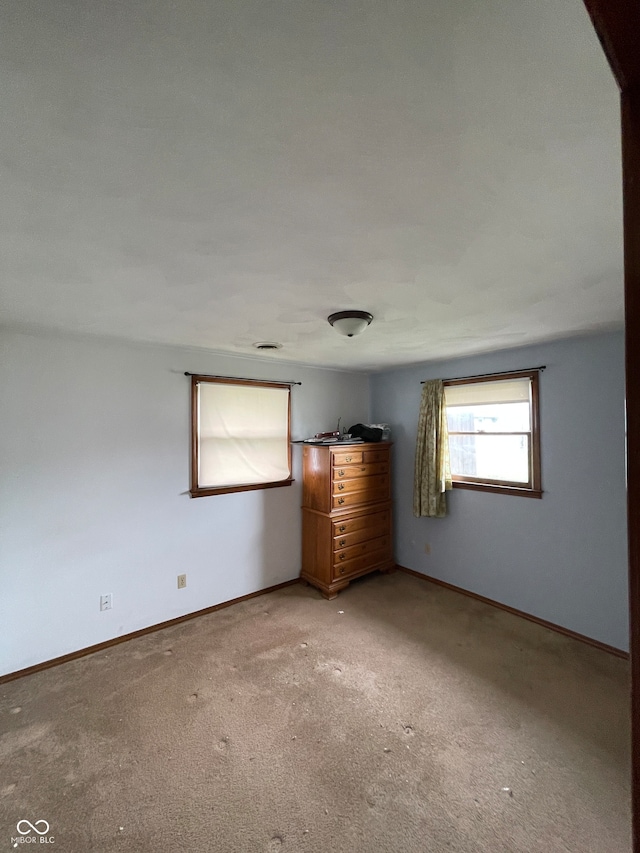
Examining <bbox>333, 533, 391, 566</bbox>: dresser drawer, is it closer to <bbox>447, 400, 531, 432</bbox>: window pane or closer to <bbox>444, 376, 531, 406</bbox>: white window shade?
<bbox>447, 400, 531, 432</bbox>: window pane

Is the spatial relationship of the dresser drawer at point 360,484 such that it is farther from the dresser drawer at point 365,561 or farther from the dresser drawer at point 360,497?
the dresser drawer at point 365,561

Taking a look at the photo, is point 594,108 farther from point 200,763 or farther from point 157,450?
point 157,450

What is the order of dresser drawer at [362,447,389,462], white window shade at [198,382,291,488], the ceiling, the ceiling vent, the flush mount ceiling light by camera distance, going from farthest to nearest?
1. dresser drawer at [362,447,389,462]
2. white window shade at [198,382,291,488]
3. the ceiling vent
4. the flush mount ceiling light
5. the ceiling

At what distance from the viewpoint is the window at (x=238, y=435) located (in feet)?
10.5

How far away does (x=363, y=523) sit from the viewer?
12.4 feet

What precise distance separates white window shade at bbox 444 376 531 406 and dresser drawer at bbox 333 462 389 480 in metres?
0.96

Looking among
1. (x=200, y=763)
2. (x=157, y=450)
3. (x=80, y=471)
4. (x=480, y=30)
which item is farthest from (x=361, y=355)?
(x=200, y=763)

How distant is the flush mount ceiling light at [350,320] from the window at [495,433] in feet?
5.86

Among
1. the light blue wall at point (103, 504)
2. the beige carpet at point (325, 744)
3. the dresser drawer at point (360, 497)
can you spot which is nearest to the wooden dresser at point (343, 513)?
the dresser drawer at point (360, 497)

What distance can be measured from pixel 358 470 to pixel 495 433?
1.33 meters

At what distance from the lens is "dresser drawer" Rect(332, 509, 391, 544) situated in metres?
3.55

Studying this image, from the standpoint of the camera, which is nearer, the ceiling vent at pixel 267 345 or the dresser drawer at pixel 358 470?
the ceiling vent at pixel 267 345

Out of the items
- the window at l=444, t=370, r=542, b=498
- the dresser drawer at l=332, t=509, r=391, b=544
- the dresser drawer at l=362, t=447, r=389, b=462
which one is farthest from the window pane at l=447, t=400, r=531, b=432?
the dresser drawer at l=332, t=509, r=391, b=544

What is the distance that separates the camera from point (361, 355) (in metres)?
3.34
